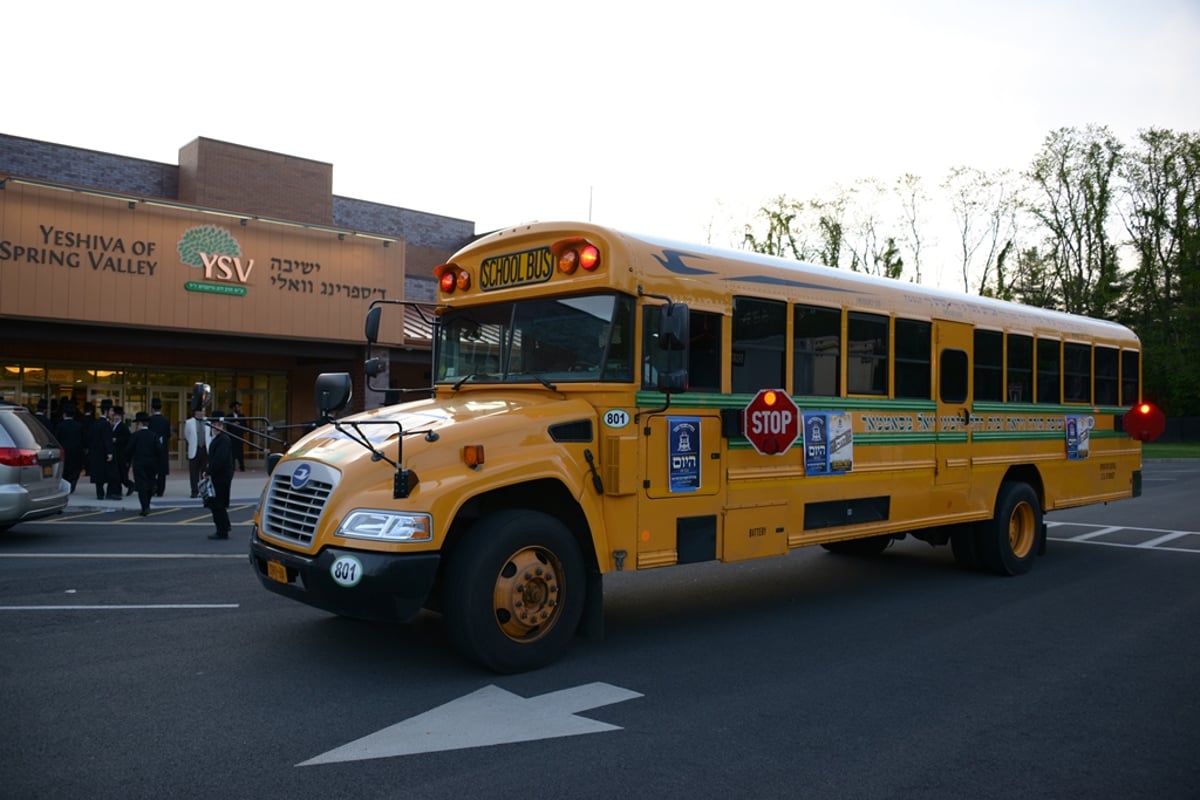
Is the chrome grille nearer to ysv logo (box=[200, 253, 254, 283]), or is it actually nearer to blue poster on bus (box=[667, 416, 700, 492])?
blue poster on bus (box=[667, 416, 700, 492])

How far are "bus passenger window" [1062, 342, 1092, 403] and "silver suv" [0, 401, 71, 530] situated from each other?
472 inches

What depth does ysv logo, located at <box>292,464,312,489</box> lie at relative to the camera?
5500mm

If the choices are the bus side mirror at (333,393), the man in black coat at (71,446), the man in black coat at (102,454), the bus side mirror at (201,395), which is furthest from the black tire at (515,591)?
the man in black coat at (71,446)

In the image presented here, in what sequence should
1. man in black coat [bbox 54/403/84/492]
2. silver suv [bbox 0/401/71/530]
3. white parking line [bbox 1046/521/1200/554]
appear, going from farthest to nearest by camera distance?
man in black coat [bbox 54/403/84/492], white parking line [bbox 1046/521/1200/554], silver suv [bbox 0/401/71/530]

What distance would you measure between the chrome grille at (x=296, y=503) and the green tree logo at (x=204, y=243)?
663 inches

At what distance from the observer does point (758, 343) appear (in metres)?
6.97

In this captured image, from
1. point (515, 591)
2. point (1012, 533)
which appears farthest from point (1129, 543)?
point (515, 591)

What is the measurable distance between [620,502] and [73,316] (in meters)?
17.3

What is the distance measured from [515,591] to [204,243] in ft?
59.9

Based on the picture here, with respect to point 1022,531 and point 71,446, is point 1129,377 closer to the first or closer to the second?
point 1022,531

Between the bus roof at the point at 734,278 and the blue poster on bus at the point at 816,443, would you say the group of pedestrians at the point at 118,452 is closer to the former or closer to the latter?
the bus roof at the point at 734,278

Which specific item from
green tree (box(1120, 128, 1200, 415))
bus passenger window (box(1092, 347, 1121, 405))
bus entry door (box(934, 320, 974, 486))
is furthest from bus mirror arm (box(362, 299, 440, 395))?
green tree (box(1120, 128, 1200, 415))

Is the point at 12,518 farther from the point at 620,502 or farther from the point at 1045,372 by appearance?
the point at 1045,372

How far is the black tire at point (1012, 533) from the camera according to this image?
30.2 feet
